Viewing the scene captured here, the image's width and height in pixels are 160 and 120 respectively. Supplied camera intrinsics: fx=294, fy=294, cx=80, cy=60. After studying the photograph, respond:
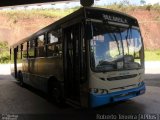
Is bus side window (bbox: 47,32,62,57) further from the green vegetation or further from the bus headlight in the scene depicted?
the green vegetation

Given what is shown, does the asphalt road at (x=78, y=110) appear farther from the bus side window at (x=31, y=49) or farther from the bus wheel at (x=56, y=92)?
the bus side window at (x=31, y=49)

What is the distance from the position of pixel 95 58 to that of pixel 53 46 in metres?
2.86

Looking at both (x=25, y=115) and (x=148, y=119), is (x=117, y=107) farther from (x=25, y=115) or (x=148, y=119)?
(x=25, y=115)

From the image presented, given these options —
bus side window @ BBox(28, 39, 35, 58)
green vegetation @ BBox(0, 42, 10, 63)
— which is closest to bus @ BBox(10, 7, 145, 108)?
bus side window @ BBox(28, 39, 35, 58)

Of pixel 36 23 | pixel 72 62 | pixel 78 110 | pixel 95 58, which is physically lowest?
pixel 78 110

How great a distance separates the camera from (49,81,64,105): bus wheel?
402 inches

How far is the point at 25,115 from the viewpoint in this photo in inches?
358

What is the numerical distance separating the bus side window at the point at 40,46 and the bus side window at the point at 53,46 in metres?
0.75

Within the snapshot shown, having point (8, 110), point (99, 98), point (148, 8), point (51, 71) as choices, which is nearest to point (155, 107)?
point (99, 98)

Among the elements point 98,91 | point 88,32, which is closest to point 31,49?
point 88,32

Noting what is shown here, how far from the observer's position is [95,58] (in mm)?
8133

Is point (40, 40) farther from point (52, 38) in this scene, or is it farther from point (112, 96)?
point (112, 96)

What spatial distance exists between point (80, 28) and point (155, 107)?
356cm

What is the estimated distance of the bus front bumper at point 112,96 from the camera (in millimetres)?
7934
